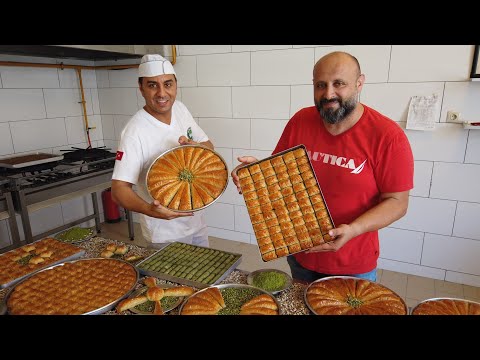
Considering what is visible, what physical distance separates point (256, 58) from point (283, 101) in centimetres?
52

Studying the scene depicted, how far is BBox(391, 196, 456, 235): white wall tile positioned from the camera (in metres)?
2.98

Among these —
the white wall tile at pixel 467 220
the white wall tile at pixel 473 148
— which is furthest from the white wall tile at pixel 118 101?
the white wall tile at pixel 467 220

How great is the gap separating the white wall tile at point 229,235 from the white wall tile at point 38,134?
2156 millimetres

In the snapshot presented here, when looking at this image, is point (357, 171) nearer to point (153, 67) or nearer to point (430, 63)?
point (153, 67)

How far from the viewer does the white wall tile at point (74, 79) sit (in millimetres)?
4137

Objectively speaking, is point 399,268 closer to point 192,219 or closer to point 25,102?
point 192,219

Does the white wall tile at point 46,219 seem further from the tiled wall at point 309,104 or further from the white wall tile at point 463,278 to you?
the white wall tile at point 463,278

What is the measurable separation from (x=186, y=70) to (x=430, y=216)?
2910 millimetres

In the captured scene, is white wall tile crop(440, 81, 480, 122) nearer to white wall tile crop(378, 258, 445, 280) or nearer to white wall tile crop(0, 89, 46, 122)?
white wall tile crop(378, 258, 445, 280)

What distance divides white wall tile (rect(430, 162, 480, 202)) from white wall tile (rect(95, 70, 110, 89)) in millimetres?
3950

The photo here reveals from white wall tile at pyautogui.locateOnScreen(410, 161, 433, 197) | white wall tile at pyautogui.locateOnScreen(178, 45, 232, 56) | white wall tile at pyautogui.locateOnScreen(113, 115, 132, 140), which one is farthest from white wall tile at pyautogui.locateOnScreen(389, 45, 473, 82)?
white wall tile at pyautogui.locateOnScreen(113, 115, 132, 140)

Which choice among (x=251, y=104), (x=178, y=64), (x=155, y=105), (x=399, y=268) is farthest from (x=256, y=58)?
(x=399, y=268)

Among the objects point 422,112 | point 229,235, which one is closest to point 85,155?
point 229,235

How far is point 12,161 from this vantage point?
3350mm
